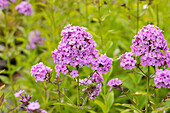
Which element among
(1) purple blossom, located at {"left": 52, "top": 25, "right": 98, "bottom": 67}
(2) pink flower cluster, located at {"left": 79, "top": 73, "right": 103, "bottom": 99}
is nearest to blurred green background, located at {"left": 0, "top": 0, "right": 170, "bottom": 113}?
(2) pink flower cluster, located at {"left": 79, "top": 73, "right": 103, "bottom": 99}

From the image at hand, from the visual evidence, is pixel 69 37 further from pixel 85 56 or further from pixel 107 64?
pixel 107 64

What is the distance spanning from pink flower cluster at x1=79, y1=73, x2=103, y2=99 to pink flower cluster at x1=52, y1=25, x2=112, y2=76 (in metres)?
0.17

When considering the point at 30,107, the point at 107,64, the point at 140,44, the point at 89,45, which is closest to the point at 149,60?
the point at 140,44

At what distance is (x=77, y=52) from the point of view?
6.17 ft

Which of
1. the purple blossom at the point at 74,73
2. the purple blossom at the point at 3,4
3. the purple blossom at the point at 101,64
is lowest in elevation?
the purple blossom at the point at 74,73

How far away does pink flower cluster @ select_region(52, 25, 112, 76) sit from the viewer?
187cm

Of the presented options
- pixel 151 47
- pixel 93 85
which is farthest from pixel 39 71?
pixel 151 47

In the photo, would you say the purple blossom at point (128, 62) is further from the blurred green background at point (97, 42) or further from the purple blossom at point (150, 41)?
the blurred green background at point (97, 42)

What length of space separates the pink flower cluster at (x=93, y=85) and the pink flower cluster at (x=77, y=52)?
0.55ft

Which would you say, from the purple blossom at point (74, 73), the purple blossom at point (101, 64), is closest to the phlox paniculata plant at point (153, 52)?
the purple blossom at point (101, 64)

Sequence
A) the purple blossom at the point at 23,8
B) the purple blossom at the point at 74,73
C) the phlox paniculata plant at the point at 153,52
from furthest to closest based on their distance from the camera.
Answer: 1. the purple blossom at the point at 23,8
2. the purple blossom at the point at 74,73
3. the phlox paniculata plant at the point at 153,52

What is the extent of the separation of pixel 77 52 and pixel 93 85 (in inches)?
15.0

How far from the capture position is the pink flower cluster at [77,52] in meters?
1.87

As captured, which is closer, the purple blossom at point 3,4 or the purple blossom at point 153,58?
the purple blossom at point 153,58
